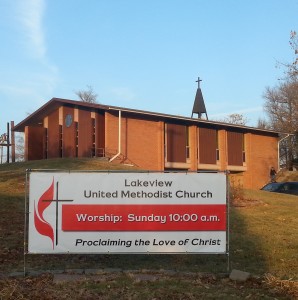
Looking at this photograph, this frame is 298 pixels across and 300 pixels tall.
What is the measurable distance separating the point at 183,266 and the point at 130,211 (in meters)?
1.59

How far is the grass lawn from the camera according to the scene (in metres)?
6.23

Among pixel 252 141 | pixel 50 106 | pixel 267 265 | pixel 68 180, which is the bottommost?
pixel 267 265

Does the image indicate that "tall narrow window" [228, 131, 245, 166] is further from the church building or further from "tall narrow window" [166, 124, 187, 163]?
"tall narrow window" [166, 124, 187, 163]

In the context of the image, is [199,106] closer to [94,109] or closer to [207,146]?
[207,146]

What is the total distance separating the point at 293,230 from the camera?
1189 cm

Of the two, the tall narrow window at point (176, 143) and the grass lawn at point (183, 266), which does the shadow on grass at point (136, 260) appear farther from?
the tall narrow window at point (176, 143)

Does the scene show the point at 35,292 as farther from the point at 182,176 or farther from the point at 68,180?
the point at 182,176

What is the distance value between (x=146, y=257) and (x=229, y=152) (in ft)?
99.6

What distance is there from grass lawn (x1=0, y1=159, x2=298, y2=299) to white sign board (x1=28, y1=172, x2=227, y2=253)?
51 centimetres

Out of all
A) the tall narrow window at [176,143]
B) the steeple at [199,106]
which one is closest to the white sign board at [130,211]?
the tall narrow window at [176,143]

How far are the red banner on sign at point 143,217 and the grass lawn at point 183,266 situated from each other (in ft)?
2.39

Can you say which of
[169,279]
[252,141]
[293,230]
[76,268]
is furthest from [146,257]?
[252,141]

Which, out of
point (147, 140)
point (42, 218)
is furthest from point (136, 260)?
point (147, 140)

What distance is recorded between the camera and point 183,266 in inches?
324
